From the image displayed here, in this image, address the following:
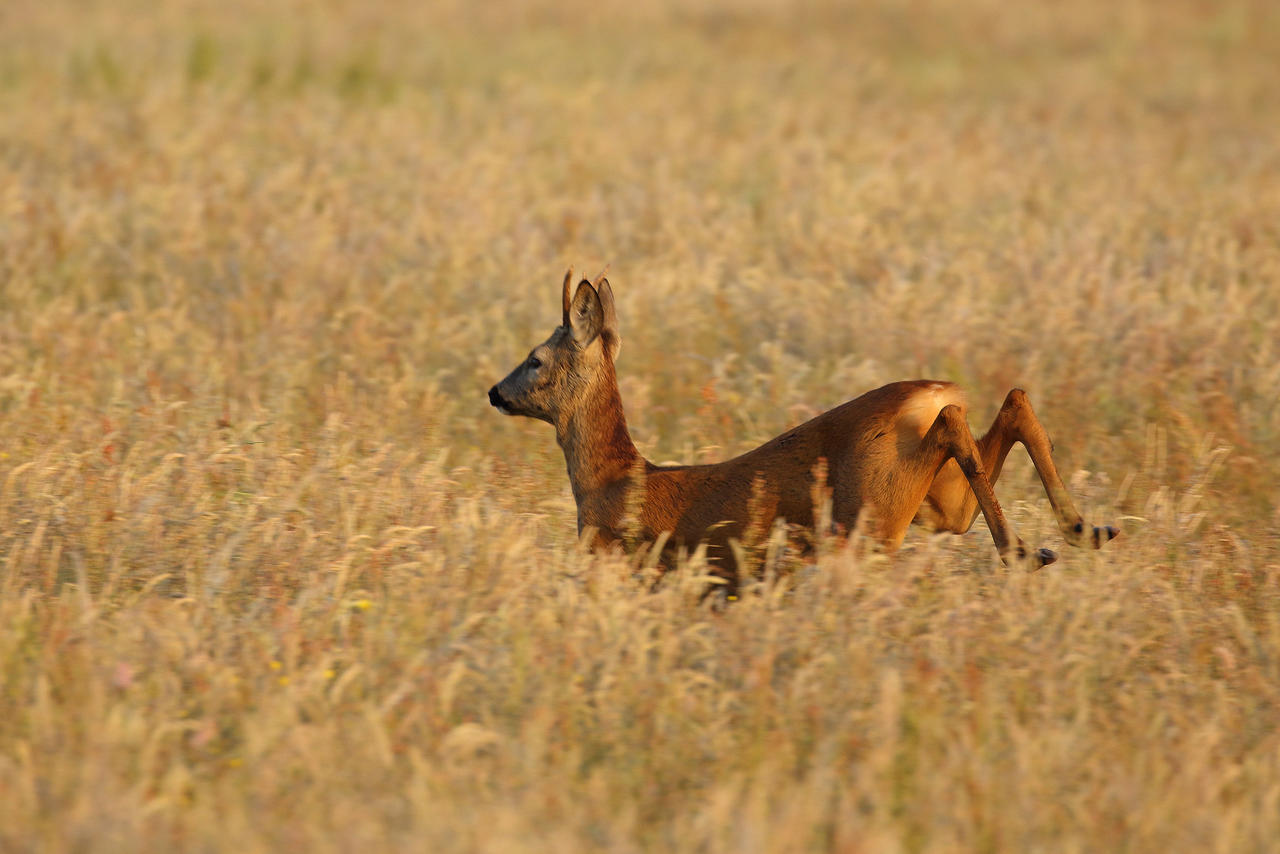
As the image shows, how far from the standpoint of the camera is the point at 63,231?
9.78m

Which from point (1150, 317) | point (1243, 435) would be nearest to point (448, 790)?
point (1243, 435)

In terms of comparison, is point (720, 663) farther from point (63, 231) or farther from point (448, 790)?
point (63, 231)

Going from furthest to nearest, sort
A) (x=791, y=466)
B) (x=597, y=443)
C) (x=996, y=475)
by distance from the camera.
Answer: (x=597, y=443), (x=996, y=475), (x=791, y=466)

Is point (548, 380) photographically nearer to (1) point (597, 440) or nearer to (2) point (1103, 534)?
(1) point (597, 440)

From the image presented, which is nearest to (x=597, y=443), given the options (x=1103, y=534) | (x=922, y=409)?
(x=922, y=409)

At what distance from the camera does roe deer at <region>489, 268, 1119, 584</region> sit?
5051 millimetres

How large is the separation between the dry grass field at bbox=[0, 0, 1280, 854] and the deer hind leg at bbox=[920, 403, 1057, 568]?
0.11 m

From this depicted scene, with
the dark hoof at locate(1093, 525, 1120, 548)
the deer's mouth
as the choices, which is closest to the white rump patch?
the dark hoof at locate(1093, 525, 1120, 548)

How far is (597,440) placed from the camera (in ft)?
18.5

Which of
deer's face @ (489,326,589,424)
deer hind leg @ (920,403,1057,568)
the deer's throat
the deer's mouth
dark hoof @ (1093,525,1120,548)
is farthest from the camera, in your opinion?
the deer's mouth

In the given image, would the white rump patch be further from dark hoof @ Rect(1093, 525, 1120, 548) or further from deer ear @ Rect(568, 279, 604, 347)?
deer ear @ Rect(568, 279, 604, 347)

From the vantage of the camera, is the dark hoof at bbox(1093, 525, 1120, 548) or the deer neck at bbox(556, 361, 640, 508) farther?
→ the deer neck at bbox(556, 361, 640, 508)

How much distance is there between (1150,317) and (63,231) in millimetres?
6520

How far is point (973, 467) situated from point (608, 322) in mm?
1463
